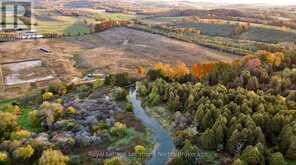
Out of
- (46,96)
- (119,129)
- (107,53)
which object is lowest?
(119,129)

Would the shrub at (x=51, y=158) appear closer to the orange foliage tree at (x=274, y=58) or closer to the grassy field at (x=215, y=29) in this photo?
the orange foliage tree at (x=274, y=58)

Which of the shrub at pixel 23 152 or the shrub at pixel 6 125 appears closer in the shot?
the shrub at pixel 23 152

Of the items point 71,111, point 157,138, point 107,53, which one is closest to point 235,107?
point 157,138

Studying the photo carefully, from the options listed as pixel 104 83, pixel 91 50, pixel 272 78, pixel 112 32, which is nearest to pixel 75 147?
pixel 104 83

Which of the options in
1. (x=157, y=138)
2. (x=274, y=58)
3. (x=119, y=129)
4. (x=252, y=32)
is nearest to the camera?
(x=119, y=129)

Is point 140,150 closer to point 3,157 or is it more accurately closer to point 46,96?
point 3,157

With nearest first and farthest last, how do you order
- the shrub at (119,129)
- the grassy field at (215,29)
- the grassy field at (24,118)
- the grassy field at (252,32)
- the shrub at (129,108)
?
the shrub at (119,129) < the grassy field at (24,118) < the shrub at (129,108) < the grassy field at (252,32) < the grassy field at (215,29)

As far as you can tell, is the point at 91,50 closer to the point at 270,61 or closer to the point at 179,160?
the point at 270,61

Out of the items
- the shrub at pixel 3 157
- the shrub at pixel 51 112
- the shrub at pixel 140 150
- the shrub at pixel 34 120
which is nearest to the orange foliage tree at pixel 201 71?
the shrub at pixel 140 150
